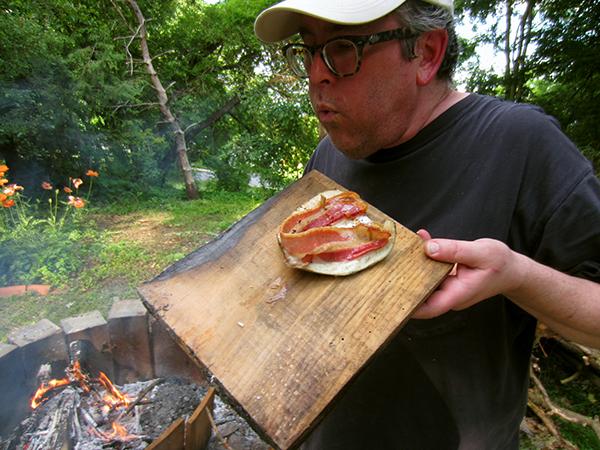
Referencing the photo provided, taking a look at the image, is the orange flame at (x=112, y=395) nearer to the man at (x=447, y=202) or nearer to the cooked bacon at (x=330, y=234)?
the man at (x=447, y=202)

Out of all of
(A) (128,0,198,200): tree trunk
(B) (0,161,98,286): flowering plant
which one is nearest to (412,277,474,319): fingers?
(B) (0,161,98,286): flowering plant

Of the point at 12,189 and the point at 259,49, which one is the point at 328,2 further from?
the point at 259,49

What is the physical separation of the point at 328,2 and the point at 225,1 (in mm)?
12681

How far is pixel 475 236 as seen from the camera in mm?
1316

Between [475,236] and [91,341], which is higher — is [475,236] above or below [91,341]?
above

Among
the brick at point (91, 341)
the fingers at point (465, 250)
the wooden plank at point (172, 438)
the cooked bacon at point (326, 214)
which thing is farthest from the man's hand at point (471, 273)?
the brick at point (91, 341)

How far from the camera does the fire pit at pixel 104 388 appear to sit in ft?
7.86

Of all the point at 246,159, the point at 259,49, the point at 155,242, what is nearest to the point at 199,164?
the point at 246,159

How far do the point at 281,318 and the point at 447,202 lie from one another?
74 centimetres

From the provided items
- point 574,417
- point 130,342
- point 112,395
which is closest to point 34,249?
point 130,342

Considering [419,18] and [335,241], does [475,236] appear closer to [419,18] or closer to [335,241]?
[335,241]

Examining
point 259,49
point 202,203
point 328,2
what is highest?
point 259,49

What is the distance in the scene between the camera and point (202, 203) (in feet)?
29.2

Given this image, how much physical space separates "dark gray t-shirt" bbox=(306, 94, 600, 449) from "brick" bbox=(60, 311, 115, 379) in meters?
2.08
